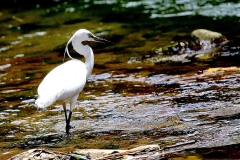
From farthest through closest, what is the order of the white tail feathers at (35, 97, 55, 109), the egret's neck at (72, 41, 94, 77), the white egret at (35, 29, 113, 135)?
the egret's neck at (72, 41, 94, 77) → the white egret at (35, 29, 113, 135) → the white tail feathers at (35, 97, 55, 109)

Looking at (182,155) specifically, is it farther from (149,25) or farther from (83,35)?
(149,25)

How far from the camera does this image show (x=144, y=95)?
8.66 meters

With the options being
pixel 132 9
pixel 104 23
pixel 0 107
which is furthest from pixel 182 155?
pixel 132 9

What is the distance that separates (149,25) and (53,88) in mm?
8494

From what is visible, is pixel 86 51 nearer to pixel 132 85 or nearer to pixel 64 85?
pixel 64 85

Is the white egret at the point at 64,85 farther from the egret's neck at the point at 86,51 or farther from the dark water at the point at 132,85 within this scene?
the dark water at the point at 132,85

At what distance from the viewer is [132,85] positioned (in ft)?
30.9

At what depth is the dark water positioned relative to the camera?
657 centimetres

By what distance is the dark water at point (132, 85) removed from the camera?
6574mm

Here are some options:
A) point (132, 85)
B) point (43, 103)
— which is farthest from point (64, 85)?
point (132, 85)

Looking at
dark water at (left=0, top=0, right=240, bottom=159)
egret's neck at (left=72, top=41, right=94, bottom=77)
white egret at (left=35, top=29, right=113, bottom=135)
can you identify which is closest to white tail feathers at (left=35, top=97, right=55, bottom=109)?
white egret at (left=35, top=29, right=113, bottom=135)

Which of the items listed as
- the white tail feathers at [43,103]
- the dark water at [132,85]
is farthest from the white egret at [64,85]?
the dark water at [132,85]

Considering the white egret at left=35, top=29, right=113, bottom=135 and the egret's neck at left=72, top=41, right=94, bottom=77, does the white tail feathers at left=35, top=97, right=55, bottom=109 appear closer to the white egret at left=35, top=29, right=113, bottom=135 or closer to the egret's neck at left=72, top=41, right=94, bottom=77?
the white egret at left=35, top=29, right=113, bottom=135

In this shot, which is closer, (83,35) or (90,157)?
(90,157)
